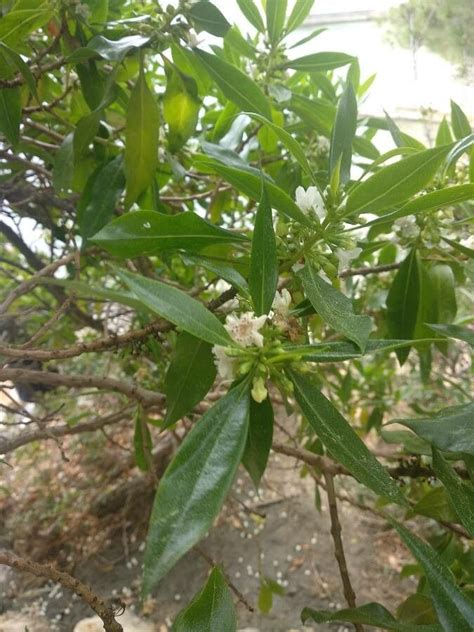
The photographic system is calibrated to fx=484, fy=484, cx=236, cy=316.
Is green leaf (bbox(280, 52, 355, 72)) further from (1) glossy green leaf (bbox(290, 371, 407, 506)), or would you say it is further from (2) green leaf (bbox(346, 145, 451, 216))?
(1) glossy green leaf (bbox(290, 371, 407, 506))

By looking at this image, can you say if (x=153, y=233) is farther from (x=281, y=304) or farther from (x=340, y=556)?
(x=340, y=556)

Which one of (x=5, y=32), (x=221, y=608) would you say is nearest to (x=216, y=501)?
(x=221, y=608)

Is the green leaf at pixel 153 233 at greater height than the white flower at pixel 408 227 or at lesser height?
lesser

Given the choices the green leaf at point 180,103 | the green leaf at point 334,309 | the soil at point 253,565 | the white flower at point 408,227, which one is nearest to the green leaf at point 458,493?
the green leaf at point 334,309

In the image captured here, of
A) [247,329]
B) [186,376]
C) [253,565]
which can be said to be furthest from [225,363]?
[253,565]

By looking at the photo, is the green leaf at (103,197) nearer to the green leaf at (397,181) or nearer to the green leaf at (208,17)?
the green leaf at (208,17)

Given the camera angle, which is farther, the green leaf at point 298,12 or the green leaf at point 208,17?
the green leaf at point 298,12
